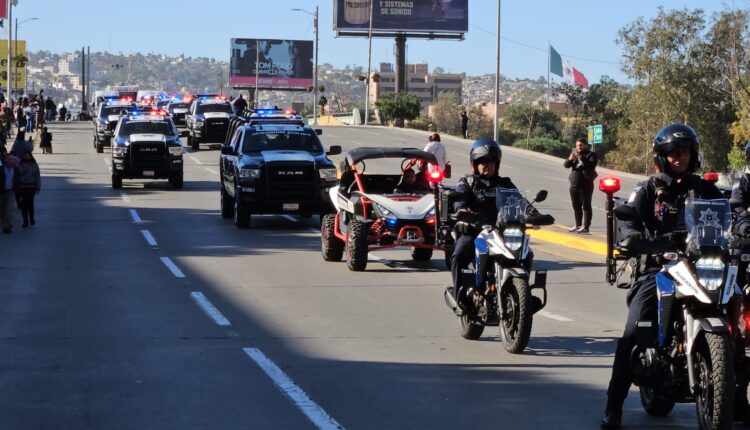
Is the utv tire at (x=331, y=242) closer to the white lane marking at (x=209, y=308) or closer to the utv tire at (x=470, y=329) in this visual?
the white lane marking at (x=209, y=308)

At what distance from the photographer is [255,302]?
15008 mm

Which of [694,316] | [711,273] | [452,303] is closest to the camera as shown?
[711,273]

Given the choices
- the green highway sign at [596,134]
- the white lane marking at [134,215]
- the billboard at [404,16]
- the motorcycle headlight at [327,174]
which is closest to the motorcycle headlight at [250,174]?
the motorcycle headlight at [327,174]

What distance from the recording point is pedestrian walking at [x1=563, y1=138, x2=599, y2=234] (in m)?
24.7

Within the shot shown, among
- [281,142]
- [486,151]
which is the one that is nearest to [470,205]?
[486,151]

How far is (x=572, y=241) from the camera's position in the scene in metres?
23.2

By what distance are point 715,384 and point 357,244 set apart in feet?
36.2

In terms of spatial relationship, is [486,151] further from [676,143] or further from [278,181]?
[278,181]

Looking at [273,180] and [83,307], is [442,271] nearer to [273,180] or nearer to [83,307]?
[83,307]

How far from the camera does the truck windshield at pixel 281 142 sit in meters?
26.9

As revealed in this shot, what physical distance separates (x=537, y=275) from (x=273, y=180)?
15.3 metres

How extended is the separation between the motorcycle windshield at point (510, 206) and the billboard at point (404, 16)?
105 metres

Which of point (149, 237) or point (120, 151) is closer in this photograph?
point (149, 237)

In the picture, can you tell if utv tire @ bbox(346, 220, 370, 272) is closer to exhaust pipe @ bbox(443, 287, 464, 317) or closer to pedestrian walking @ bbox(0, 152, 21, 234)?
exhaust pipe @ bbox(443, 287, 464, 317)
